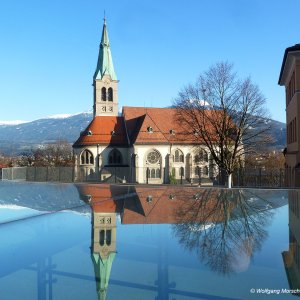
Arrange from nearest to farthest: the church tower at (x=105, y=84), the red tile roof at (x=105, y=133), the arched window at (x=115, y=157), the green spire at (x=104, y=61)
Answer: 1. the arched window at (x=115, y=157)
2. the red tile roof at (x=105, y=133)
3. the church tower at (x=105, y=84)
4. the green spire at (x=104, y=61)

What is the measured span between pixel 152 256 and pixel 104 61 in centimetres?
7339

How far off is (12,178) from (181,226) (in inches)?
1330

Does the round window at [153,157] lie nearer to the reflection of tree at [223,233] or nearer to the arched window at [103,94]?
the arched window at [103,94]

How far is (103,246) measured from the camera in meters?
Answer: 4.93

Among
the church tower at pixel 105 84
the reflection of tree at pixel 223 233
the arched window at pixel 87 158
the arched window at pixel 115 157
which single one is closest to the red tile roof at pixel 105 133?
the arched window at pixel 115 157

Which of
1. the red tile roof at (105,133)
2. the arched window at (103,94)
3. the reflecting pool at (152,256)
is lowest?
the reflecting pool at (152,256)

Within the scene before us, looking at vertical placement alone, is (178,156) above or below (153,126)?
below

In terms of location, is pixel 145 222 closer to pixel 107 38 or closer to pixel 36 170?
pixel 36 170

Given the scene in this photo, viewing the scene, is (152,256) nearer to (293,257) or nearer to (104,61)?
(293,257)

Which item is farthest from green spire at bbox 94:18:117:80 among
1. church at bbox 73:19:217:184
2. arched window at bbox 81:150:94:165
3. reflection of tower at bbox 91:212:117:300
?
reflection of tower at bbox 91:212:117:300

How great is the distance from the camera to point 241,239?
514cm

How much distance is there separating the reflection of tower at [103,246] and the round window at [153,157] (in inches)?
2021

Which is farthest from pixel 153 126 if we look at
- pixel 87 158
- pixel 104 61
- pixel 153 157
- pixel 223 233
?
pixel 223 233

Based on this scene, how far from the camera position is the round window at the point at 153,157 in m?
59.1
